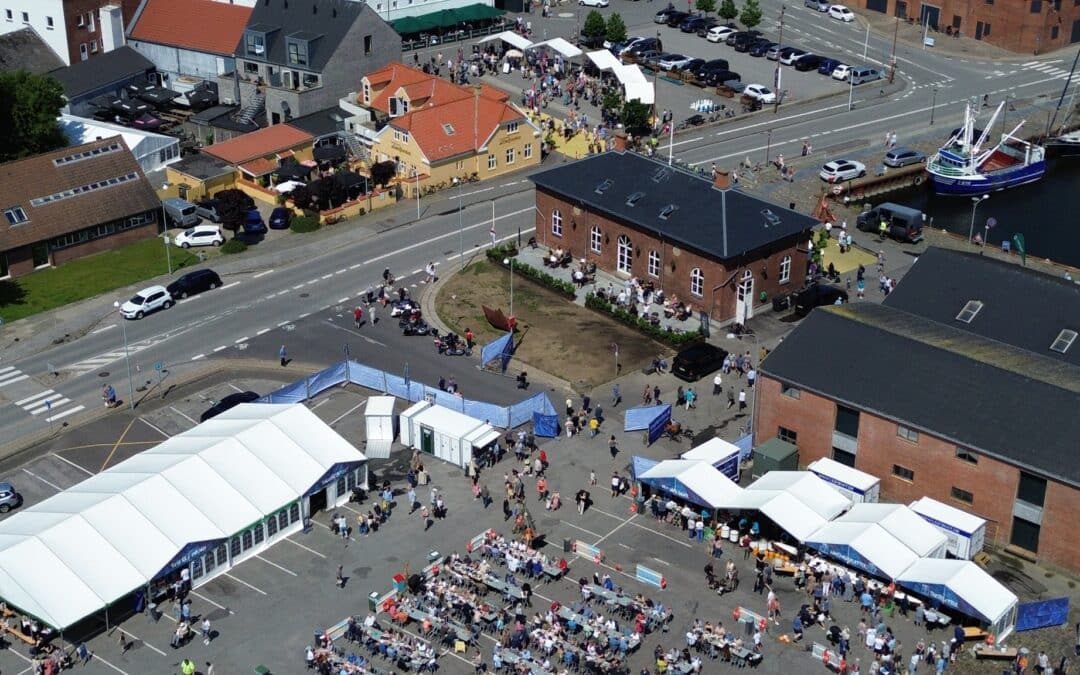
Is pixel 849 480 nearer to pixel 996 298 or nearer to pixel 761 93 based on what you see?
pixel 996 298

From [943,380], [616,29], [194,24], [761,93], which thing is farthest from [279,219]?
[943,380]

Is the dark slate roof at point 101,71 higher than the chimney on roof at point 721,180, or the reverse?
the chimney on roof at point 721,180

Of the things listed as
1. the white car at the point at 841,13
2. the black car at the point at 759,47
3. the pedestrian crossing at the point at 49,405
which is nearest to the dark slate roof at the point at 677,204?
the pedestrian crossing at the point at 49,405

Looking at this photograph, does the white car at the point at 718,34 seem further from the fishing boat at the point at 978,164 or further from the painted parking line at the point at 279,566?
the painted parking line at the point at 279,566

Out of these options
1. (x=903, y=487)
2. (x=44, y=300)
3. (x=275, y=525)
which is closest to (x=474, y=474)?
(x=275, y=525)

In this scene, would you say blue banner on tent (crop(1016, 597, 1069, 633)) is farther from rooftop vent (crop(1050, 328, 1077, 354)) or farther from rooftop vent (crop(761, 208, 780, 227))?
rooftop vent (crop(761, 208, 780, 227))

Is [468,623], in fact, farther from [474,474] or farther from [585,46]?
[585,46]

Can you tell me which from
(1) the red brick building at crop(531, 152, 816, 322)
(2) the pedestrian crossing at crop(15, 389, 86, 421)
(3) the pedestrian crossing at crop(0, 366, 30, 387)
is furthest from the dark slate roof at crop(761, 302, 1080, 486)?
(3) the pedestrian crossing at crop(0, 366, 30, 387)
